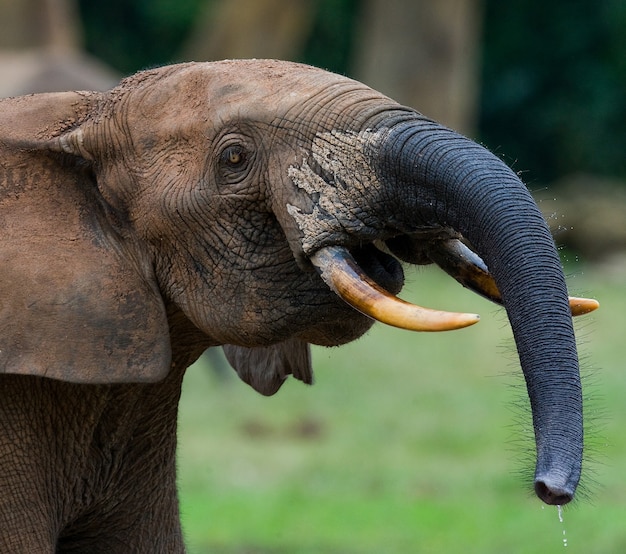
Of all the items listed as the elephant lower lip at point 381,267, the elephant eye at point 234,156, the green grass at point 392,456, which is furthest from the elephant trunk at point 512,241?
the green grass at point 392,456

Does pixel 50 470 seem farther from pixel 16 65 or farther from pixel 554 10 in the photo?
pixel 554 10

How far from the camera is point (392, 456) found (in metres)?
10.8

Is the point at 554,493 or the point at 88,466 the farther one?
the point at 88,466

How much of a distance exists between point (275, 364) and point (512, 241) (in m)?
1.30

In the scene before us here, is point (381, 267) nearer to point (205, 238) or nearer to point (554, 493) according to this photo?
point (205, 238)

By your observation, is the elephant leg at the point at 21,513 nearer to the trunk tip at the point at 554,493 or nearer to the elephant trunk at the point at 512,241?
the elephant trunk at the point at 512,241

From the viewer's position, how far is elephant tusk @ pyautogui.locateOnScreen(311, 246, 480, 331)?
3.22 m

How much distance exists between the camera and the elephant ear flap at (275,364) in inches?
173

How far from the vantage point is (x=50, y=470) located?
3969 millimetres

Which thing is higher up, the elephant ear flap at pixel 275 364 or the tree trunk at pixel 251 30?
the tree trunk at pixel 251 30

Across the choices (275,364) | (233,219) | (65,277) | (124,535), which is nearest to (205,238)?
(233,219)

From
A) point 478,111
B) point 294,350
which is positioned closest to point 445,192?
point 294,350

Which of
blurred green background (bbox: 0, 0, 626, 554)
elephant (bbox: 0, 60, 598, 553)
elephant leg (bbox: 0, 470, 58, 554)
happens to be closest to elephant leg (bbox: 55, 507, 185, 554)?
elephant (bbox: 0, 60, 598, 553)

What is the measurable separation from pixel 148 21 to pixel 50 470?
28.5m
